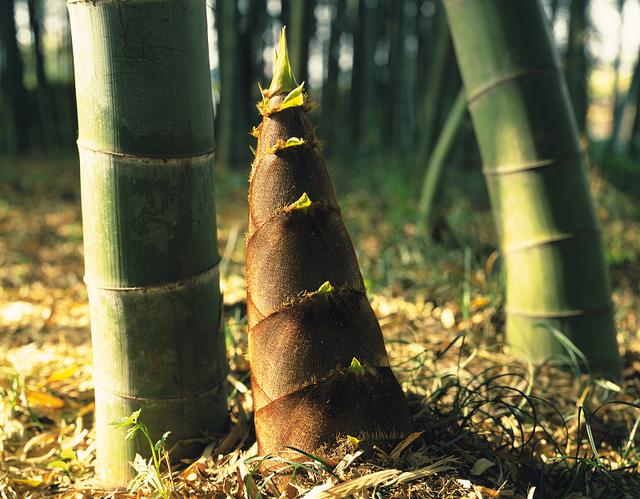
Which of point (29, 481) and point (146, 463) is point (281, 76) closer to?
point (146, 463)

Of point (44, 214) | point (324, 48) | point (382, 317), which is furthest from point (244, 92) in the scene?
point (382, 317)

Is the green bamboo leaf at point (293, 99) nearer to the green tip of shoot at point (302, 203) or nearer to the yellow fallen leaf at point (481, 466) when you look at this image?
the green tip of shoot at point (302, 203)

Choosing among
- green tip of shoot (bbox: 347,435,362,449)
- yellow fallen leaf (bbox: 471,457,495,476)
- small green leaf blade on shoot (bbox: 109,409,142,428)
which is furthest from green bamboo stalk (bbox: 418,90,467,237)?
small green leaf blade on shoot (bbox: 109,409,142,428)

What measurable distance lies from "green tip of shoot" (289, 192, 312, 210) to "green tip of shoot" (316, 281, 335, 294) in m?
0.16

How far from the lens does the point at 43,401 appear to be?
1.83 metres

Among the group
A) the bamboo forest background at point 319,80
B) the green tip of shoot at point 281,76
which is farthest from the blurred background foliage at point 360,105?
the green tip of shoot at point 281,76

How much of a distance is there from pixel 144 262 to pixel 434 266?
2.05 metres

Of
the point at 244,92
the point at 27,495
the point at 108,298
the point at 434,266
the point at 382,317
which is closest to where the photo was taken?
the point at 108,298

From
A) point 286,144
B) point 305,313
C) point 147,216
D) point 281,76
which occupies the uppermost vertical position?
point 281,76

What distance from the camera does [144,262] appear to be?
4.31ft

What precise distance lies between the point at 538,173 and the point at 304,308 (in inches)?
46.4

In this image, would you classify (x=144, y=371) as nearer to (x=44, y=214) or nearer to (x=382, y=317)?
(x=382, y=317)

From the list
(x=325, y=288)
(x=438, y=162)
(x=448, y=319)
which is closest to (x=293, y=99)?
(x=325, y=288)

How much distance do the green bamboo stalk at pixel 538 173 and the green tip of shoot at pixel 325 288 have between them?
1.13m
